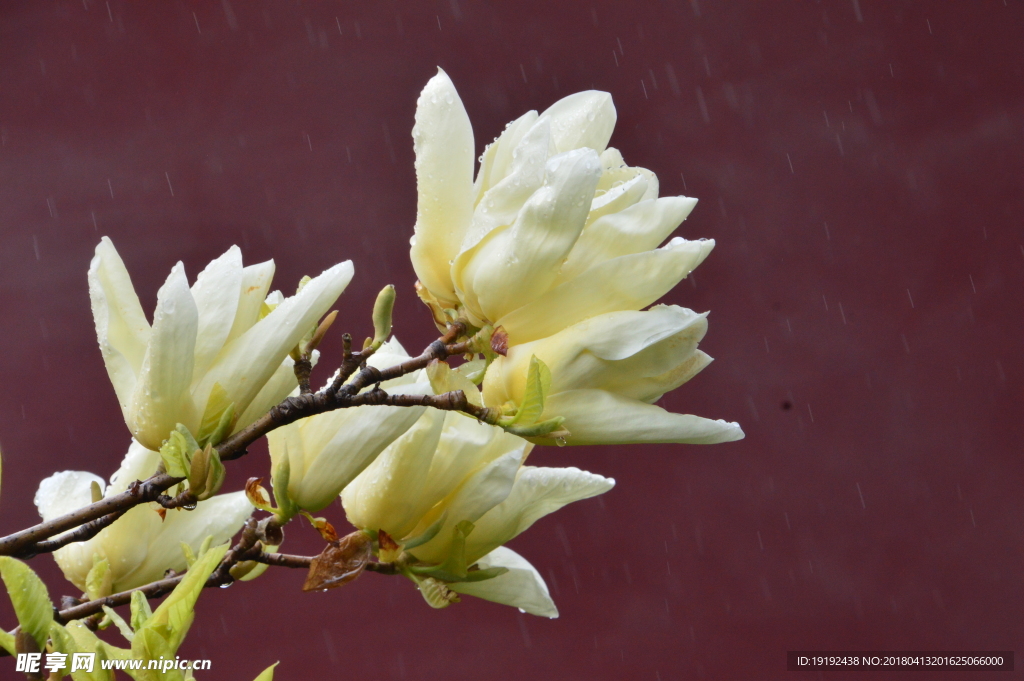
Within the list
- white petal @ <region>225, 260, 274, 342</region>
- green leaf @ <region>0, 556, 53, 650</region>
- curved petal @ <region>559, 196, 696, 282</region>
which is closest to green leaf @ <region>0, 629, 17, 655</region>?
green leaf @ <region>0, 556, 53, 650</region>

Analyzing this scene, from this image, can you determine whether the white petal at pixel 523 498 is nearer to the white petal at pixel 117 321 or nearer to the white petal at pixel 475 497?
the white petal at pixel 475 497

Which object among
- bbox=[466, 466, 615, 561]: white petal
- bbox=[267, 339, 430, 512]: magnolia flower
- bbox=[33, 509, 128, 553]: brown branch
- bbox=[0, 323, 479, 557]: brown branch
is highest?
bbox=[0, 323, 479, 557]: brown branch

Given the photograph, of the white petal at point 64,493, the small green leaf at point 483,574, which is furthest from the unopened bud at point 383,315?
the white petal at point 64,493

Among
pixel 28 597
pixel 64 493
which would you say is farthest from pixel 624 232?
pixel 64 493

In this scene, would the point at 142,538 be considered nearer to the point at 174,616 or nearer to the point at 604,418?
the point at 174,616

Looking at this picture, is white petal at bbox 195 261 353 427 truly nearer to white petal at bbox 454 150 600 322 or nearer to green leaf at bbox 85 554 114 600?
white petal at bbox 454 150 600 322

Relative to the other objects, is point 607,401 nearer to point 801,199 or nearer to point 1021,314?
point 801,199
